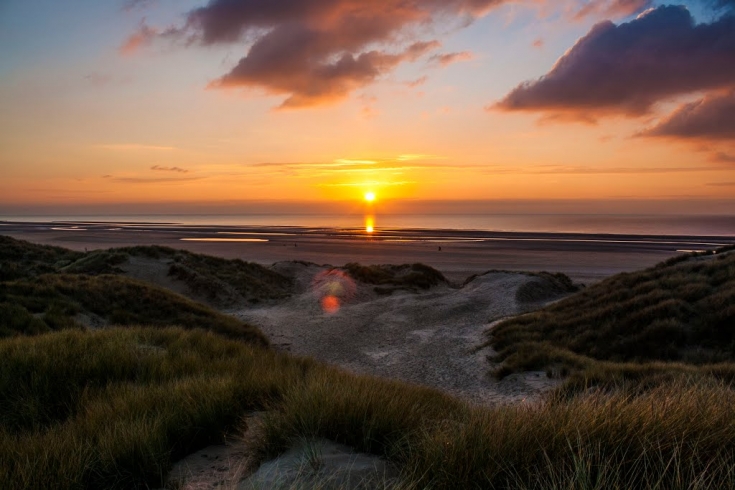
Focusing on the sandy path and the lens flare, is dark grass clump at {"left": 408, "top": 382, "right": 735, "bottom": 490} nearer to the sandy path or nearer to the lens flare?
the sandy path

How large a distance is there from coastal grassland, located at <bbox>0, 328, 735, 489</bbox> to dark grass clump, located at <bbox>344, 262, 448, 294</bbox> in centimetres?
2379

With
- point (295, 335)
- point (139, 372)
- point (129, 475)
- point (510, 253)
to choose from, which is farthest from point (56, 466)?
point (510, 253)

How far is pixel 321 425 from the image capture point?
342cm

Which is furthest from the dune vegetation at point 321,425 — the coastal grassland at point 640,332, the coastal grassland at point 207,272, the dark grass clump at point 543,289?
the coastal grassland at point 207,272

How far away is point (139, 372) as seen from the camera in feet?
18.2

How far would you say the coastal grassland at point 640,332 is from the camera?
30.7ft

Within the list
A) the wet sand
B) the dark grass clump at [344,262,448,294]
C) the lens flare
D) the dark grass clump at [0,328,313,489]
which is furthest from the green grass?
the dark grass clump at [0,328,313,489]

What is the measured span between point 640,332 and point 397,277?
19617 mm

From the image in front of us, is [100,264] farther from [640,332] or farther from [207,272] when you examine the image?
[640,332]

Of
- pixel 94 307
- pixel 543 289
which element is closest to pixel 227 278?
pixel 94 307

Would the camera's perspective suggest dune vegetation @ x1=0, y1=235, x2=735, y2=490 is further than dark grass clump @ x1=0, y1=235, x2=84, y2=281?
No

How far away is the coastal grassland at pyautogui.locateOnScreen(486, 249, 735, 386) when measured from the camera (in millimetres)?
9352

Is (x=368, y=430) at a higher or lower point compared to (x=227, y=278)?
higher

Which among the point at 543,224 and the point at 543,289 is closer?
the point at 543,289
